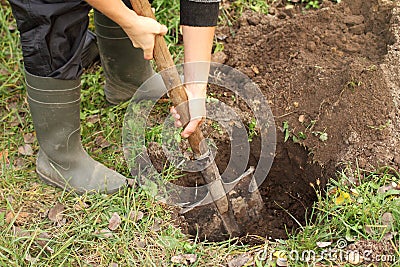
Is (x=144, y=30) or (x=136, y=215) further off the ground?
(x=144, y=30)

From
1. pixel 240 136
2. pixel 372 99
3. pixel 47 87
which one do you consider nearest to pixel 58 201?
pixel 47 87

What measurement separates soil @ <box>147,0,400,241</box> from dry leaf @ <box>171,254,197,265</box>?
0.24 metres

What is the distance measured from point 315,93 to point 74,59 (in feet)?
4.19

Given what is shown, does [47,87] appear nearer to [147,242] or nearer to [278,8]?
[147,242]

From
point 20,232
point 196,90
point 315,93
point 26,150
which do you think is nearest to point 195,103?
point 196,90

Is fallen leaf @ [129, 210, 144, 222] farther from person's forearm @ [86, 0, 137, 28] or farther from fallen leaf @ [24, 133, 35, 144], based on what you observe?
person's forearm @ [86, 0, 137, 28]

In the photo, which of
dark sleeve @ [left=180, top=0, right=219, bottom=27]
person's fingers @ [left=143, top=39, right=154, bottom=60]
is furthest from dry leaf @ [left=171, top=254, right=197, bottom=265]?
dark sleeve @ [left=180, top=0, right=219, bottom=27]

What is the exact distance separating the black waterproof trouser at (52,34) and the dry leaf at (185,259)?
2.95ft

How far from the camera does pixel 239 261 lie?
7.35 feet

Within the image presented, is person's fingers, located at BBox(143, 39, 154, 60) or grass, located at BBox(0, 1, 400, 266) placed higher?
person's fingers, located at BBox(143, 39, 154, 60)

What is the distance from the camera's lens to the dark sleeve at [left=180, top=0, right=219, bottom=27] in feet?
6.67
